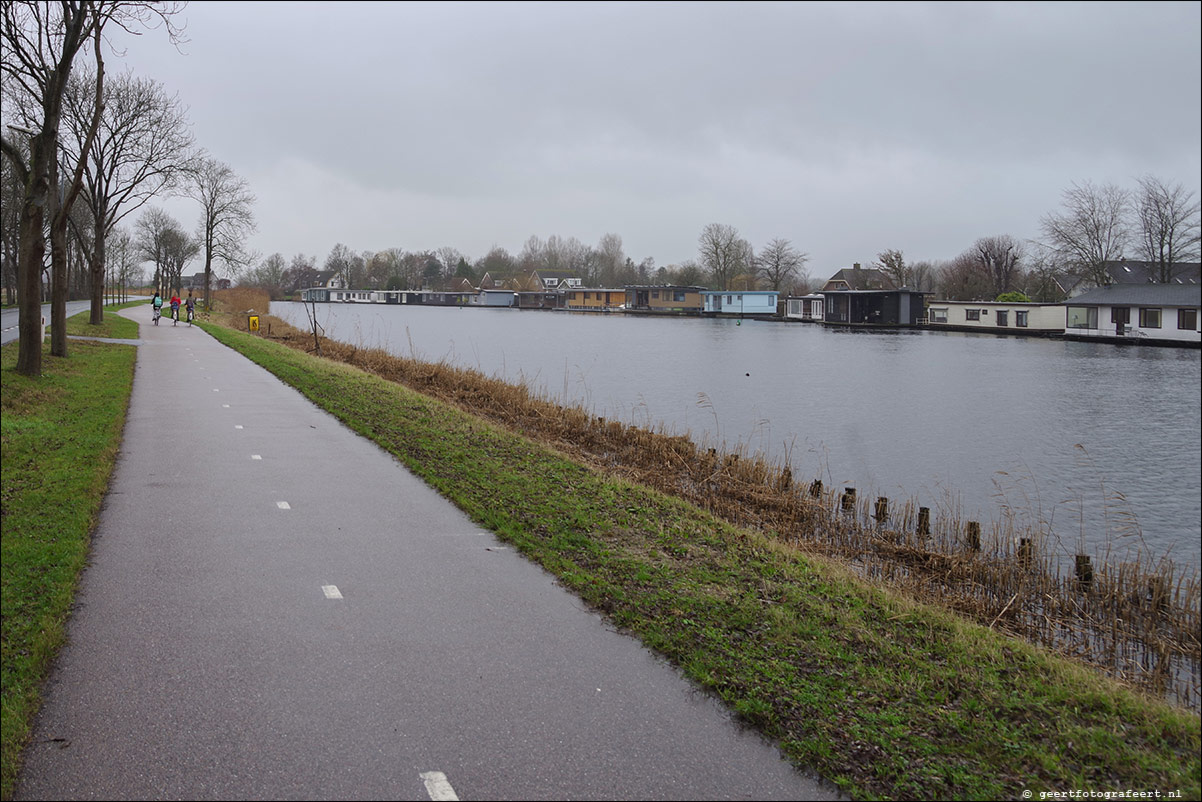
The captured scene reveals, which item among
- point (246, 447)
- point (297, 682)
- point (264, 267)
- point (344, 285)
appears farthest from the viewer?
point (344, 285)

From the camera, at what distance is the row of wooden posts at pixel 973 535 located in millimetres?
9250

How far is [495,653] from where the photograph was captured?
5.33 meters

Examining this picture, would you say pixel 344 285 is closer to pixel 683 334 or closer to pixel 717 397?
pixel 683 334

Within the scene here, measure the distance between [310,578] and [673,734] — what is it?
132 inches

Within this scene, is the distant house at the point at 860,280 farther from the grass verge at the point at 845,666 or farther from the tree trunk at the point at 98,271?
the grass verge at the point at 845,666

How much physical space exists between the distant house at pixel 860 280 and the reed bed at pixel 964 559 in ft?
330

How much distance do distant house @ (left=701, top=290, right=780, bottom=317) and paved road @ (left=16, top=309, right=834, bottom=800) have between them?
102128mm

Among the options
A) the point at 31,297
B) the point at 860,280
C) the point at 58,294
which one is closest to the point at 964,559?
the point at 31,297

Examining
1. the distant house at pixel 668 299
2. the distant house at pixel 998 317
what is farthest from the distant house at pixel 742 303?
the distant house at pixel 998 317

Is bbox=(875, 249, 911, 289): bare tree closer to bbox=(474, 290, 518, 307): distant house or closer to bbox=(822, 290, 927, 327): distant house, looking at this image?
bbox=(822, 290, 927, 327): distant house

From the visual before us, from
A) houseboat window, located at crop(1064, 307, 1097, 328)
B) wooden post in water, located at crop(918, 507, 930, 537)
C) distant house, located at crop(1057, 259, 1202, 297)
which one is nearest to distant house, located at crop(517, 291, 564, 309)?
distant house, located at crop(1057, 259, 1202, 297)

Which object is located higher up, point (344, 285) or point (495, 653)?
point (344, 285)

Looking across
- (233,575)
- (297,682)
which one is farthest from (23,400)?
(297,682)

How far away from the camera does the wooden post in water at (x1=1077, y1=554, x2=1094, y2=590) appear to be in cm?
918
